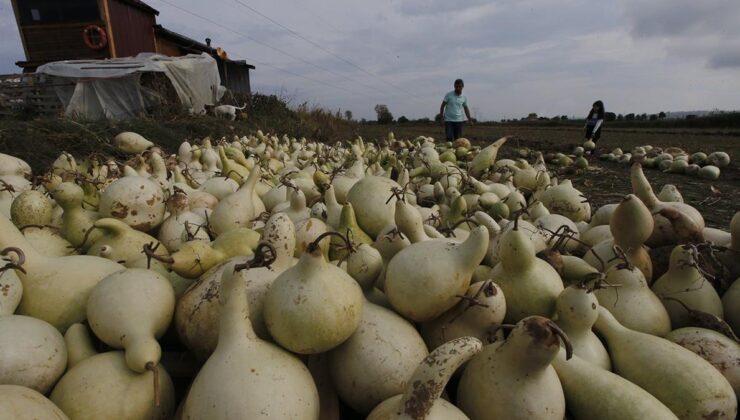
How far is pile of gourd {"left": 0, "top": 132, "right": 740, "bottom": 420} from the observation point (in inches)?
48.1

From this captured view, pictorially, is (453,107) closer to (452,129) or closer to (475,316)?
(452,129)

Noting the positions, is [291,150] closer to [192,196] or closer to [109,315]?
[192,196]

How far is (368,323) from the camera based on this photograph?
1502mm

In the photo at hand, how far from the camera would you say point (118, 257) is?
6.70 feet

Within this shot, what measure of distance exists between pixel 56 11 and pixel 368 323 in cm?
1907

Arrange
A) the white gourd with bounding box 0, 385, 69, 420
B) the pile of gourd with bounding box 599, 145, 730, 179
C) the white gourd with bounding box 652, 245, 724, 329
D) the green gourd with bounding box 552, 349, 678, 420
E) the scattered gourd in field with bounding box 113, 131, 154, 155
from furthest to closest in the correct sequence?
the pile of gourd with bounding box 599, 145, 730, 179 → the scattered gourd in field with bounding box 113, 131, 154, 155 → the white gourd with bounding box 652, 245, 724, 329 → the green gourd with bounding box 552, 349, 678, 420 → the white gourd with bounding box 0, 385, 69, 420

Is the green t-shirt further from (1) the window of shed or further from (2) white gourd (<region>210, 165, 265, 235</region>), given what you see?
(1) the window of shed

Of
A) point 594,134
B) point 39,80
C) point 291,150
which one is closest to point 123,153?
point 291,150

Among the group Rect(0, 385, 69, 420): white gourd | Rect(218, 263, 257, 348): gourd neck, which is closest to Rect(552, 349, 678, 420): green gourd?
Rect(218, 263, 257, 348): gourd neck

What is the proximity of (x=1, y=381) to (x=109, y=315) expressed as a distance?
1.01 feet

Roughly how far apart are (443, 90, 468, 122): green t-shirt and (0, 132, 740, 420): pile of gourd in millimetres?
9633

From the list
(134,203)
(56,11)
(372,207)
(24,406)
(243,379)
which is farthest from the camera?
(56,11)

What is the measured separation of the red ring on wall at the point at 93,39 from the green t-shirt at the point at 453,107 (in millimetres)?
12899

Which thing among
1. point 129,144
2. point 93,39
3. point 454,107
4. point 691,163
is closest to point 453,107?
point 454,107
